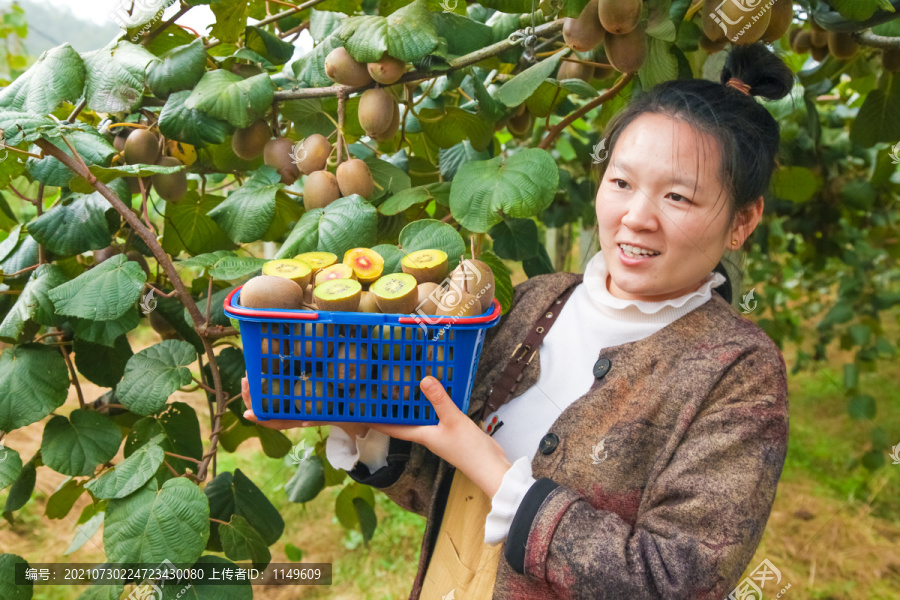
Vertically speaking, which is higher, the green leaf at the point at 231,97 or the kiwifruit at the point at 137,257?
the green leaf at the point at 231,97

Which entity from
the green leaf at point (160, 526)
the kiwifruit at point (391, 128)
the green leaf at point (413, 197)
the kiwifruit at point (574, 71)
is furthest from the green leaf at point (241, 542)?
the kiwifruit at point (574, 71)

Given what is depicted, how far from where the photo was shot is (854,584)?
228cm

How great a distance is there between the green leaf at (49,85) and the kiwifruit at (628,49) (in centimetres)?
83

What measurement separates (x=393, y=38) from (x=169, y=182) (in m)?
0.49

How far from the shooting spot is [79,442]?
113cm

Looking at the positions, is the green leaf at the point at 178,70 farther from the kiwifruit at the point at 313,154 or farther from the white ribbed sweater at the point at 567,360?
the white ribbed sweater at the point at 567,360

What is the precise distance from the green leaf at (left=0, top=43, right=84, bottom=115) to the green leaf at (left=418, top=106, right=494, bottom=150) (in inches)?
23.0

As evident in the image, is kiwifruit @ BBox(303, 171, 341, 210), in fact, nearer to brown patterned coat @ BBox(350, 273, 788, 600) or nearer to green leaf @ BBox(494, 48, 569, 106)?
green leaf @ BBox(494, 48, 569, 106)

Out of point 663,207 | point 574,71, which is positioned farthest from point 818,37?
point 663,207

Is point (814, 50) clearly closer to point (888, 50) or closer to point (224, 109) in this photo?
point (888, 50)

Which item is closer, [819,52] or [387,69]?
[387,69]

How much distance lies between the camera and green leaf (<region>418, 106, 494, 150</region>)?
51.1 inches

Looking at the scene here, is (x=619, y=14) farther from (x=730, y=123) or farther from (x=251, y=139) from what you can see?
(x=251, y=139)

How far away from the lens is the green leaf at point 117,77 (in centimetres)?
106
